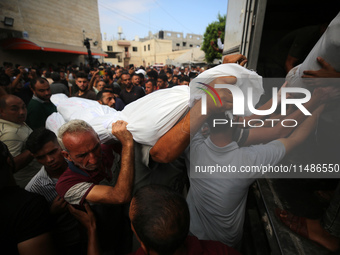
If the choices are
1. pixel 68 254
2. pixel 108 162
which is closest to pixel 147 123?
pixel 108 162

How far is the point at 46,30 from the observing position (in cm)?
1587

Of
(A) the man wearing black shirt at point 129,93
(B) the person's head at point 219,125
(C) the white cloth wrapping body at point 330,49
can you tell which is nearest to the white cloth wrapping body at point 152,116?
(B) the person's head at point 219,125

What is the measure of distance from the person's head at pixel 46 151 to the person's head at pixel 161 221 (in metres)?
1.21

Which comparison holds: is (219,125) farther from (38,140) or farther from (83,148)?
(38,140)

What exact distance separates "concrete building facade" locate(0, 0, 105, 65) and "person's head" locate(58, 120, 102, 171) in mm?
15613

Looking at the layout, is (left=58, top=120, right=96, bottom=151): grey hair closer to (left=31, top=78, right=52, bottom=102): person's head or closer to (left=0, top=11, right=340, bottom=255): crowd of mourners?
(left=0, top=11, right=340, bottom=255): crowd of mourners

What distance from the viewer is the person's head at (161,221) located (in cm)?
84

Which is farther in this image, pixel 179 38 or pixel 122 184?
pixel 179 38

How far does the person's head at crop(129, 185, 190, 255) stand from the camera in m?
0.84

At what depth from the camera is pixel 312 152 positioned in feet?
6.93

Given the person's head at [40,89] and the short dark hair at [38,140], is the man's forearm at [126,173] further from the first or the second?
the person's head at [40,89]

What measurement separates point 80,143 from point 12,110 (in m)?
1.66

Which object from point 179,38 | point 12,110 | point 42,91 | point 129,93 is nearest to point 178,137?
point 12,110

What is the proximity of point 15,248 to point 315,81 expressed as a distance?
7.41 ft
